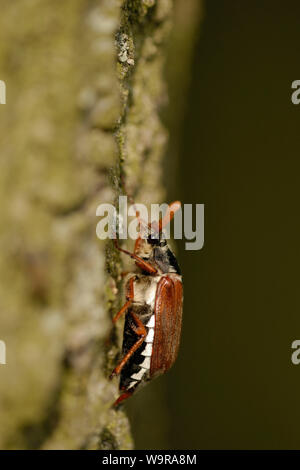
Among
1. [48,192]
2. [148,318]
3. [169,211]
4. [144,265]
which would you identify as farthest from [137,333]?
[48,192]

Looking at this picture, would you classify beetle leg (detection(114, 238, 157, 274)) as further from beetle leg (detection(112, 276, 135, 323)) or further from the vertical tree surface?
the vertical tree surface

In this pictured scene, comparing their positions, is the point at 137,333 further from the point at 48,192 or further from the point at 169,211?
the point at 48,192

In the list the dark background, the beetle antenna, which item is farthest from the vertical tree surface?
the dark background

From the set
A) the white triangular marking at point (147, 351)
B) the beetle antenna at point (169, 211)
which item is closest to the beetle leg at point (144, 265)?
the beetle antenna at point (169, 211)

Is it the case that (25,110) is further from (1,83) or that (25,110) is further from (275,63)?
(275,63)

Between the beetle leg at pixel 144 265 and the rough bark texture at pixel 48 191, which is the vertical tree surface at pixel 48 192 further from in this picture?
the beetle leg at pixel 144 265

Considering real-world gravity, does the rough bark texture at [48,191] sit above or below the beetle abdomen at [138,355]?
above
